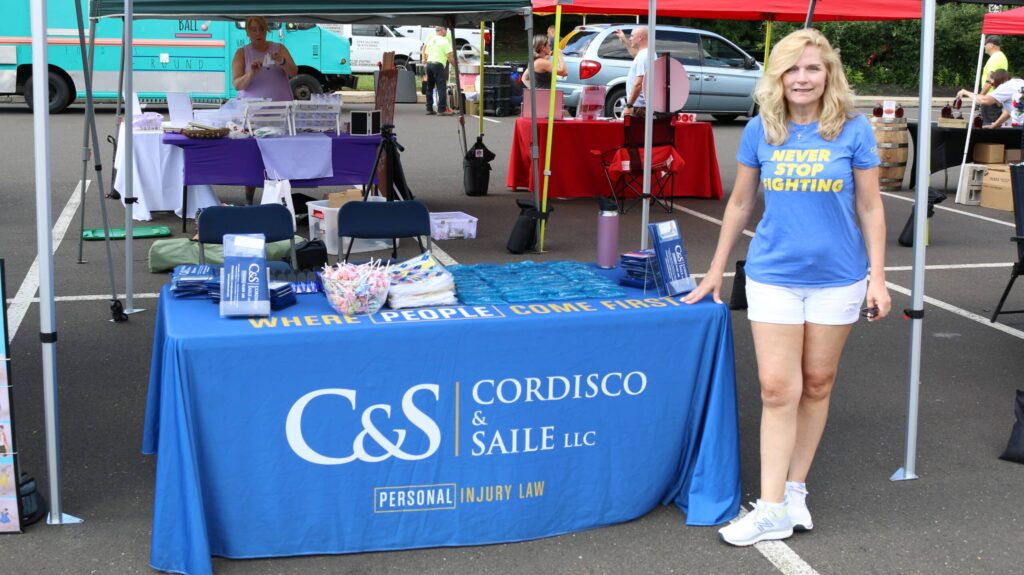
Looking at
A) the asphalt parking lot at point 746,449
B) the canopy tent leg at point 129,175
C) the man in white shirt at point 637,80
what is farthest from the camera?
the man in white shirt at point 637,80

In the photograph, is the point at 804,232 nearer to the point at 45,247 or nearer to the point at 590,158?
the point at 45,247

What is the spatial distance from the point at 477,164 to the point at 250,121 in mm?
3256

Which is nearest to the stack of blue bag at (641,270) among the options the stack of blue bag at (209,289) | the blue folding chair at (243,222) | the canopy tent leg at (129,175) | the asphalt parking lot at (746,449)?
the asphalt parking lot at (746,449)

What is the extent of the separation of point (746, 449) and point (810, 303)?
1319 millimetres

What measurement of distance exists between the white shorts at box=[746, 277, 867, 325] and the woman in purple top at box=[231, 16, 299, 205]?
698 cm

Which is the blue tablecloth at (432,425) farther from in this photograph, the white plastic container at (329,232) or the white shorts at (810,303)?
the white plastic container at (329,232)

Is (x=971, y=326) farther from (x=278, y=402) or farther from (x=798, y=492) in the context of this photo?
(x=278, y=402)

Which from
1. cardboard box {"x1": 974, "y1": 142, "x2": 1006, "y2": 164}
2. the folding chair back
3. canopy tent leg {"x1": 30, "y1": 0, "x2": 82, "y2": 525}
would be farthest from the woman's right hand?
cardboard box {"x1": 974, "y1": 142, "x2": 1006, "y2": 164}

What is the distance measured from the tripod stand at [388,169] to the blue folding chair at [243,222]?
8.30 ft

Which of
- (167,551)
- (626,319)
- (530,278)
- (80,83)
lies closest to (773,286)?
(626,319)

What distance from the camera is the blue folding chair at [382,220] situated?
6.55 metres

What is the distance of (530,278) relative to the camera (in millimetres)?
4355

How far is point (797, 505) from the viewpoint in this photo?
12.8 ft

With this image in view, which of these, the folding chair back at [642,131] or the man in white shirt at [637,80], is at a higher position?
the man in white shirt at [637,80]
